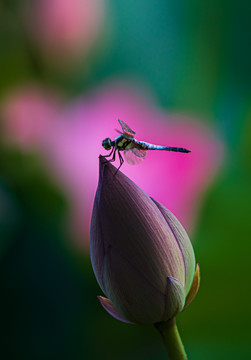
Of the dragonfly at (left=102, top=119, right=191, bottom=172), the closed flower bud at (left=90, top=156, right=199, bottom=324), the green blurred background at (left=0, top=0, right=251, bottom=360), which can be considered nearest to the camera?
the closed flower bud at (left=90, top=156, right=199, bottom=324)

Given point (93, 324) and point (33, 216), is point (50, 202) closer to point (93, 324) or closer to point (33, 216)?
point (33, 216)

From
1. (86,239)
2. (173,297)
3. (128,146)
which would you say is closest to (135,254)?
(173,297)

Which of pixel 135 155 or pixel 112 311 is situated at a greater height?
pixel 135 155

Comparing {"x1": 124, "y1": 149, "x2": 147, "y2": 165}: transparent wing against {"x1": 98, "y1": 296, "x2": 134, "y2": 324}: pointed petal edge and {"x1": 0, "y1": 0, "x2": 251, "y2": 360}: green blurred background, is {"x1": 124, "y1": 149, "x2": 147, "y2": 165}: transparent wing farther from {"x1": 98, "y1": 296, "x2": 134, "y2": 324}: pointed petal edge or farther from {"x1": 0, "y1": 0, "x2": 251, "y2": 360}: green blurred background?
{"x1": 0, "y1": 0, "x2": 251, "y2": 360}: green blurred background

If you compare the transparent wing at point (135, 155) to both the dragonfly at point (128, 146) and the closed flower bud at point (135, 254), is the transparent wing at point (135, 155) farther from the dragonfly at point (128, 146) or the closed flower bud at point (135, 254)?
the closed flower bud at point (135, 254)


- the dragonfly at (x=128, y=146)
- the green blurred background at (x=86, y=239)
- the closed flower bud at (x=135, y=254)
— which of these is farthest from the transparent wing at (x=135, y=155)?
the green blurred background at (x=86, y=239)

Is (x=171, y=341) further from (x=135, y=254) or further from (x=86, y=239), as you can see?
(x=86, y=239)

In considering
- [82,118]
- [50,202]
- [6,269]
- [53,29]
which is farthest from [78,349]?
[53,29]

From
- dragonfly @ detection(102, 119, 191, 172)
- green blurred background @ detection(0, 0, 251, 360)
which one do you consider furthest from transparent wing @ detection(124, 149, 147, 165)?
green blurred background @ detection(0, 0, 251, 360)
